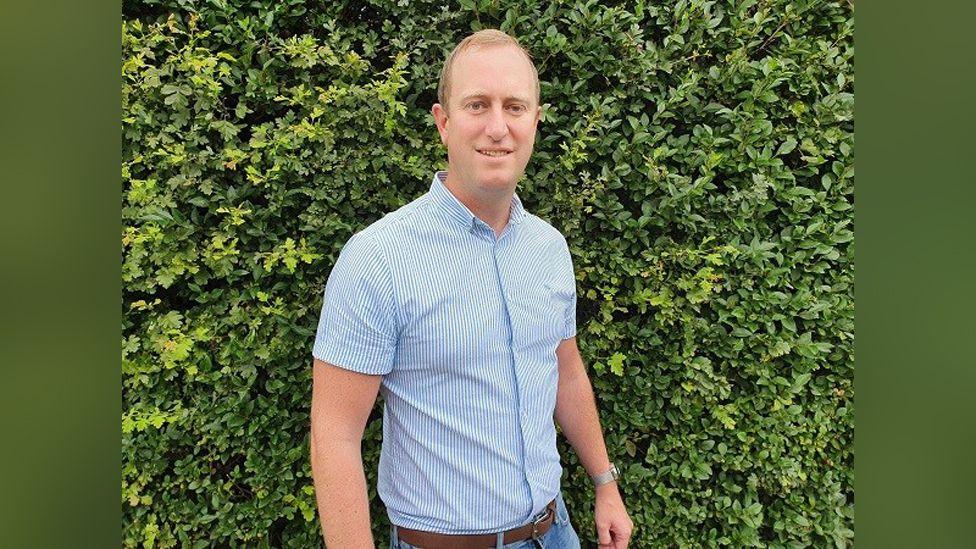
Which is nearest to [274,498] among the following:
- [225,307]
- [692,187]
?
[225,307]

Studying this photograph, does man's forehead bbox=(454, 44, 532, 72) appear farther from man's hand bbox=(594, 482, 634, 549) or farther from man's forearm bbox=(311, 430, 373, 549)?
man's hand bbox=(594, 482, 634, 549)

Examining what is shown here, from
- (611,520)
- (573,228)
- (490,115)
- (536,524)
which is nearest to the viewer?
(490,115)

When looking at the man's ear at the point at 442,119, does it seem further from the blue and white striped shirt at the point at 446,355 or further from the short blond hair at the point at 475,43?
the blue and white striped shirt at the point at 446,355

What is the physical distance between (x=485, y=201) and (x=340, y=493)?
3.02 feet

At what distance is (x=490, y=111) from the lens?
172 centimetres

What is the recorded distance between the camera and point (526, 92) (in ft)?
5.78

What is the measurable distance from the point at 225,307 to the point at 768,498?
8.14 feet

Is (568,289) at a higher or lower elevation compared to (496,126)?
lower

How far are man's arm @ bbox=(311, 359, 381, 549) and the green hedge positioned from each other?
765 mm

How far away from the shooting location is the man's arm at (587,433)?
222 centimetres

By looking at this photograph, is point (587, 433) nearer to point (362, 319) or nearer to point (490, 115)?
point (362, 319)

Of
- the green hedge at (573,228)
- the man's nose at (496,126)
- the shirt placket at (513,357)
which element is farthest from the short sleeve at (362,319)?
the green hedge at (573,228)

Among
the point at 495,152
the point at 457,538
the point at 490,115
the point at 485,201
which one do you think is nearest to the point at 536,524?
the point at 457,538

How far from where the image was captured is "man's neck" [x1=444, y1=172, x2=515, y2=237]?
1786mm
